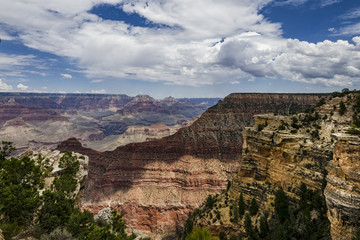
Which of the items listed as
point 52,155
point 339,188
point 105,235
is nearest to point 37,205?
point 105,235

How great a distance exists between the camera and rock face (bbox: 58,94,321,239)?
85625 millimetres

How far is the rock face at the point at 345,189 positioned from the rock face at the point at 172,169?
6712 cm

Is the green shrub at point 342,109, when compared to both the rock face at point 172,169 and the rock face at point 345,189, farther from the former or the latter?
the rock face at point 172,169

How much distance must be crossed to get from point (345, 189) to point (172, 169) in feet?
289

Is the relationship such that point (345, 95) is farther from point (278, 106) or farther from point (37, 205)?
point (278, 106)

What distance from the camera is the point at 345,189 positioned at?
19.8 metres

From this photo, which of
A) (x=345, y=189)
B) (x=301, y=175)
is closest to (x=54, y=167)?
(x=345, y=189)

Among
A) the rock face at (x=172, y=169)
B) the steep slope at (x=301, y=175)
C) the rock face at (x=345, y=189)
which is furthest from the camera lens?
the rock face at (x=172, y=169)

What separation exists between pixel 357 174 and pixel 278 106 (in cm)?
11980

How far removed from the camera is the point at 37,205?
68.7 feet

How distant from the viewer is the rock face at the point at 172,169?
3371 inches

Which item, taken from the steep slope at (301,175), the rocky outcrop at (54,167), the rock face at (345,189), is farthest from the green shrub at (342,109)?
the rocky outcrop at (54,167)

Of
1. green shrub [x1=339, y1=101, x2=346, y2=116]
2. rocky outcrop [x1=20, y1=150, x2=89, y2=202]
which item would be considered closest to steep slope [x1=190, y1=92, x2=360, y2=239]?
green shrub [x1=339, y1=101, x2=346, y2=116]

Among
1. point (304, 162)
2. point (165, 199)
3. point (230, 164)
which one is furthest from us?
point (230, 164)
